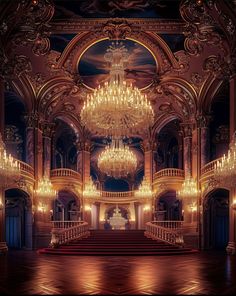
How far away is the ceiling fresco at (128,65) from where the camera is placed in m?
20.3

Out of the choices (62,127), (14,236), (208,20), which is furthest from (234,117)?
(62,127)

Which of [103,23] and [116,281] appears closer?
[116,281]

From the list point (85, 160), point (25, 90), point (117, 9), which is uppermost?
point (117, 9)

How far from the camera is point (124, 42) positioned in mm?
19938

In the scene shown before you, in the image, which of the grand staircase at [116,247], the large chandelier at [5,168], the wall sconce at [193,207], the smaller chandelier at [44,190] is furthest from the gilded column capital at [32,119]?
the large chandelier at [5,168]

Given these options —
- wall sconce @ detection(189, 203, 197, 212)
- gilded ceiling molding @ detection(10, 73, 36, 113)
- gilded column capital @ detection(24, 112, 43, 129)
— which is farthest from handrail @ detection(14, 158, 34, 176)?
wall sconce @ detection(189, 203, 197, 212)

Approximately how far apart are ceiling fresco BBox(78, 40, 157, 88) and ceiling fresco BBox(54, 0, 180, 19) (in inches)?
98.6

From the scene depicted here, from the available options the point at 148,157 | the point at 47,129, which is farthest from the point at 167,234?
the point at 148,157

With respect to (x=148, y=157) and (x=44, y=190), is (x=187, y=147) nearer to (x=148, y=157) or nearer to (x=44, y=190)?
(x=148, y=157)

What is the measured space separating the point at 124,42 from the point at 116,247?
30.6 feet

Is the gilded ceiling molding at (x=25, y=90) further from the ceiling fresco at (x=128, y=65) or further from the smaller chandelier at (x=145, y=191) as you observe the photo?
the smaller chandelier at (x=145, y=191)

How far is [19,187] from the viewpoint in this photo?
20984mm

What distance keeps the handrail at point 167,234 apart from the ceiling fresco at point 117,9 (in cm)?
940

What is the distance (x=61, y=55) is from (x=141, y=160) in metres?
21.3
